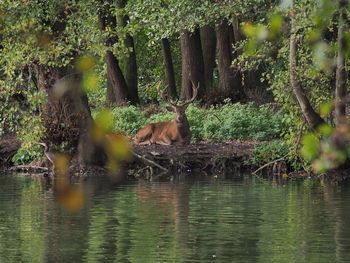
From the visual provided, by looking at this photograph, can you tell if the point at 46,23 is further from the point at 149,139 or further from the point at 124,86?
the point at 124,86

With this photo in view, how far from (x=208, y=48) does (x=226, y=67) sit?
10.4ft

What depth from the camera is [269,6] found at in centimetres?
2325

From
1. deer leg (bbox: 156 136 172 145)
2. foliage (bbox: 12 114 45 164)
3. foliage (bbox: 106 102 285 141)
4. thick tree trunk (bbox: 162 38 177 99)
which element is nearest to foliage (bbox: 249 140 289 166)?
foliage (bbox: 106 102 285 141)

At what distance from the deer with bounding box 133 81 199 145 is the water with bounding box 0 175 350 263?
5623 millimetres

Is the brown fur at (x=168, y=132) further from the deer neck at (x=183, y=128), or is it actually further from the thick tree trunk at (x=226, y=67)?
the thick tree trunk at (x=226, y=67)

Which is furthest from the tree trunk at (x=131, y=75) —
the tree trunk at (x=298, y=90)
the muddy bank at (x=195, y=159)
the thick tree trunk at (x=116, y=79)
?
the tree trunk at (x=298, y=90)

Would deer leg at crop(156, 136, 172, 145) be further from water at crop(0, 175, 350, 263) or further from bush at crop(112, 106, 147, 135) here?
water at crop(0, 175, 350, 263)

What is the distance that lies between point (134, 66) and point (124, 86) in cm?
181

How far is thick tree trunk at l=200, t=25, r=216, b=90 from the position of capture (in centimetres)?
3609

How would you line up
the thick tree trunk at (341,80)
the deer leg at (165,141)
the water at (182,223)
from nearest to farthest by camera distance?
the thick tree trunk at (341,80), the water at (182,223), the deer leg at (165,141)

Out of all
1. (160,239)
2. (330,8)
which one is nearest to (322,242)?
(160,239)

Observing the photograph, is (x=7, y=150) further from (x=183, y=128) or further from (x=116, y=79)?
(x=116, y=79)

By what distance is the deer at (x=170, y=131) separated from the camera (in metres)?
27.5

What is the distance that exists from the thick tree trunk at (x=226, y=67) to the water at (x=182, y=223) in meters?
12.0
